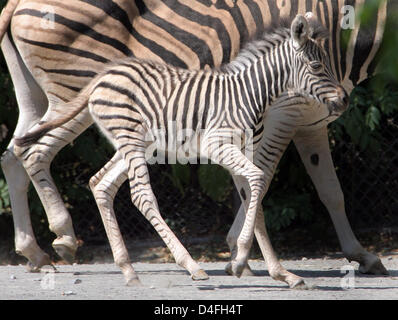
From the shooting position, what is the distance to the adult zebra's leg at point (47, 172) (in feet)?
21.7

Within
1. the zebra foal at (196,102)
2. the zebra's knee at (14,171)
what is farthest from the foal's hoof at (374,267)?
A: the zebra's knee at (14,171)

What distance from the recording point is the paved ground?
526 centimetres

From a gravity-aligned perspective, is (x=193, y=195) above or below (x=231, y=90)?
below

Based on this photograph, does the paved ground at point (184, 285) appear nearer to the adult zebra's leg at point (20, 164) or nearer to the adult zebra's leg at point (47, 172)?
the adult zebra's leg at point (20, 164)

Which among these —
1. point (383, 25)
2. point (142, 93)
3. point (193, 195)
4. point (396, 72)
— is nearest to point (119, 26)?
point (142, 93)

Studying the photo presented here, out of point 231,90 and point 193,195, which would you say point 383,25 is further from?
point 193,195

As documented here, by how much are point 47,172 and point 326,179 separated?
94.9 inches

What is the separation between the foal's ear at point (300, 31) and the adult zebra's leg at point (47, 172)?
188 centimetres

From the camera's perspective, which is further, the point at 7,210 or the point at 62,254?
the point at 7,210

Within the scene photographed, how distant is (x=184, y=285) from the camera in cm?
589

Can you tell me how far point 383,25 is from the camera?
22.6 feet

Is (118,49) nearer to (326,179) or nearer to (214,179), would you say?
(326,179)

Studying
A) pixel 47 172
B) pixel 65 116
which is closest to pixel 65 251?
pixel 47 172

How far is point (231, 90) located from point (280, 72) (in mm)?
378
